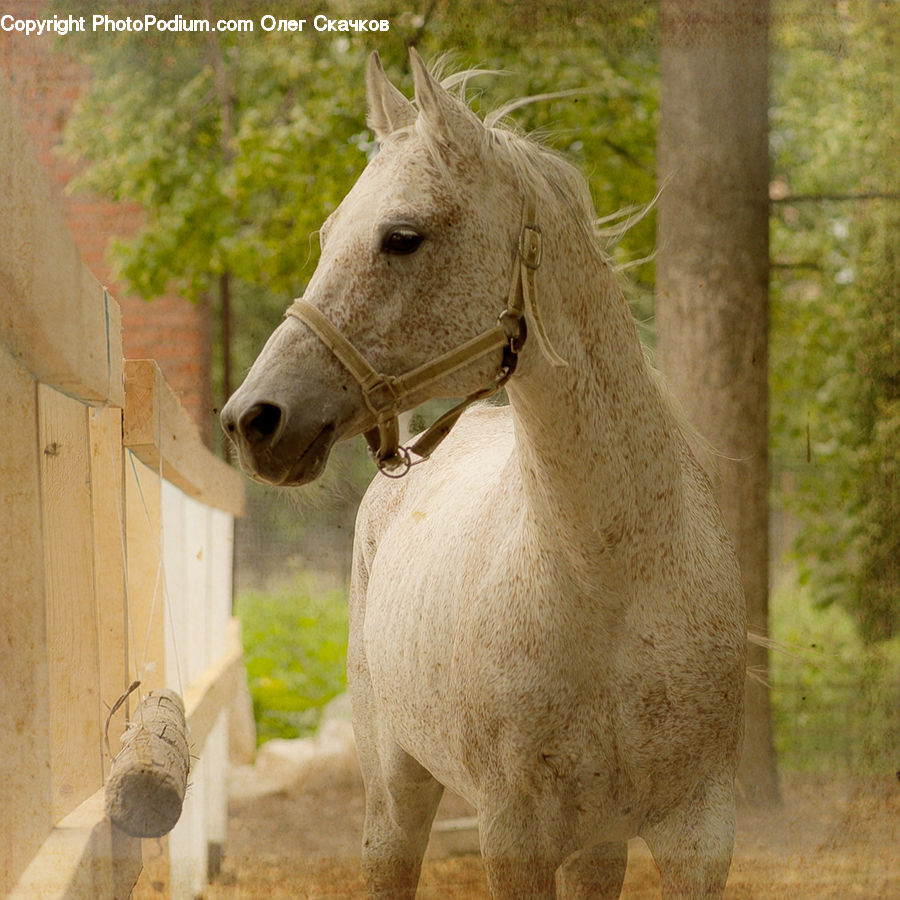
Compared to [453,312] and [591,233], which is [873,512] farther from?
[453,312]

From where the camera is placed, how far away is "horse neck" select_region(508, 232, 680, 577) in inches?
48.1

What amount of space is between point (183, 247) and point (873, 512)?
163cm

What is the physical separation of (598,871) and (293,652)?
85 cm

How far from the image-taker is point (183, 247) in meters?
2.01

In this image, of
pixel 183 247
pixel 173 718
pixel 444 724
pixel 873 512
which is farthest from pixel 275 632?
pixel 873 512

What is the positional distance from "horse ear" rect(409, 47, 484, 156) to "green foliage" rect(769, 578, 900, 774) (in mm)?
1411

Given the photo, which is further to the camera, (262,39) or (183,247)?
(183,247)

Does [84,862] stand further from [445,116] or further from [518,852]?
[445,116]

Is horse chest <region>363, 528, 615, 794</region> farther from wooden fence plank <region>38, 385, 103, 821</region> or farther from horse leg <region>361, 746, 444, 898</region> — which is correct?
wooden fence plank <region>38, 385, 103, 821</region>

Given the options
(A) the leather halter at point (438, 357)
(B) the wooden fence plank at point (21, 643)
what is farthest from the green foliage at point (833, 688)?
(B) the wooden fence plank at point (21, 643)

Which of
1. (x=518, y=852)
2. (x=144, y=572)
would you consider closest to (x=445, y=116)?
(x=518, y=852)

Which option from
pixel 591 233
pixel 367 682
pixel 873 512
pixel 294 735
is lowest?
pixel 294 735

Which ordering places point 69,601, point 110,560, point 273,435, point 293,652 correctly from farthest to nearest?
point 293,652
point 110,560
point 69,601
point 273,435

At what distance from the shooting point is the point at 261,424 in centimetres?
108
